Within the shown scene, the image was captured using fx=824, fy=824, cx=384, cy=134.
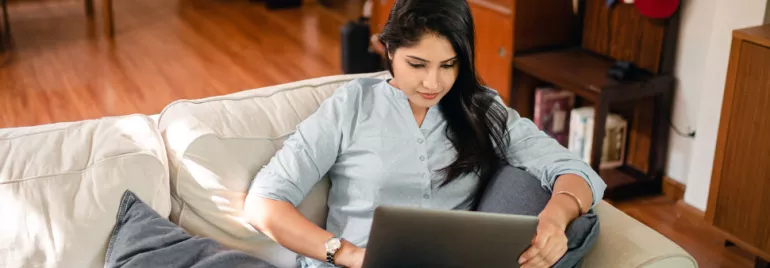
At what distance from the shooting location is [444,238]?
1.29 m

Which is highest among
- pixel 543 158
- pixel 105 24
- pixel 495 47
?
pixel 543 158

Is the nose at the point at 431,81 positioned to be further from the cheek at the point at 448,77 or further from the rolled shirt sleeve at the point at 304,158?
the rolled shirt sleeve at the point at 304,158

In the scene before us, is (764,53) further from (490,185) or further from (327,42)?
(327,42)

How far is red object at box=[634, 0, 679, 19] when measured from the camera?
2.75 metres

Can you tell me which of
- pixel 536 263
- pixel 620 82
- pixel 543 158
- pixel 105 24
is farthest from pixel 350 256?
pixel 105 24

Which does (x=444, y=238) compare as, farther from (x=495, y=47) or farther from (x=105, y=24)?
(x=105, y=24)

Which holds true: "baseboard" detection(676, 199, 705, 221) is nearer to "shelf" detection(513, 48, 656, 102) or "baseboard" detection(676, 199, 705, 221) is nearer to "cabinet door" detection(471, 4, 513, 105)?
"shelf" detection(513, 48, 656, 102)

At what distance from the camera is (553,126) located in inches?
128

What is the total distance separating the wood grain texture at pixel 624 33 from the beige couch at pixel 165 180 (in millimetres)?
1338

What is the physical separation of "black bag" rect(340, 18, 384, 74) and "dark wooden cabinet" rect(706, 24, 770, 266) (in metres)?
2.13

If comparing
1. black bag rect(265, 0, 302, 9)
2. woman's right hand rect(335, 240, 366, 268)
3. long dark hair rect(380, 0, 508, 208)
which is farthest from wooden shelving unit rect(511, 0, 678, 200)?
black bag rect(265, 0, 302, 9)

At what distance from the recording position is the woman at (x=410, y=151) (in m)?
1.54

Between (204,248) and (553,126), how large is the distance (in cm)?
200

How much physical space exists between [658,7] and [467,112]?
134 centimetres
